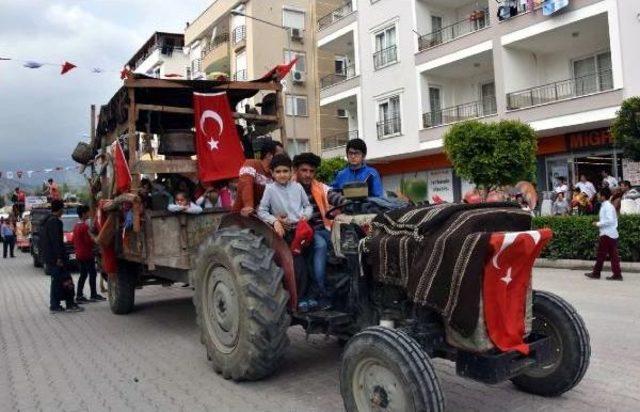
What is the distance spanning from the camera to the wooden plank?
7379 millimetres

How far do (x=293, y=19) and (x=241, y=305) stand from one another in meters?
36.3

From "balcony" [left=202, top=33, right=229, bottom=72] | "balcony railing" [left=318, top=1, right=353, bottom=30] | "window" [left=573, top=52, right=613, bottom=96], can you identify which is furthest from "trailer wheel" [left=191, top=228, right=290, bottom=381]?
"balcony" [left=202, top=33, right=229, bottom=72]

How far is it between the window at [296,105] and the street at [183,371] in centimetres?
2883

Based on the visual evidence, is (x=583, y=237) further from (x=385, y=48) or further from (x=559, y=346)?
(x=385, y=48)

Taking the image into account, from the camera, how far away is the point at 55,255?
32.1 feet

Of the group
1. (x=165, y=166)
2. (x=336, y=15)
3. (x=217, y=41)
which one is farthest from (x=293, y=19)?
(x=165, y=166)

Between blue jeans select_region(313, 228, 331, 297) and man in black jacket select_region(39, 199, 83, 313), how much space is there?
6.34 meters

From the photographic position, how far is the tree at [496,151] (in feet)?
60.3

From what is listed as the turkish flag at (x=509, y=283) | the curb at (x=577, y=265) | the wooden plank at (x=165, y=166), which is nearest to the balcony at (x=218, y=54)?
the curb at (x=577, y=265)

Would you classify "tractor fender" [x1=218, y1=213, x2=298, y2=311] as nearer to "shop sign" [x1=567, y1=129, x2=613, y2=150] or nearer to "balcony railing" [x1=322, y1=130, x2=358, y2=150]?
"shop sign" [x1=567, y1=129, x2=613, y2=150]

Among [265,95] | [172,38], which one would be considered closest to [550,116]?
[265,95]

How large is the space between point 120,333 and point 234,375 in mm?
3344

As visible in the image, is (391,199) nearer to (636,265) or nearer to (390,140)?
(636,265)

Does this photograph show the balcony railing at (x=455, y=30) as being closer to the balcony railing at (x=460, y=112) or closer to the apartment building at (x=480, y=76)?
the apartment building at (x=480, y=76)
